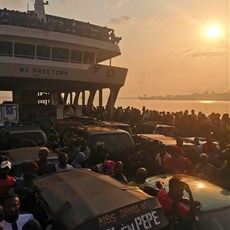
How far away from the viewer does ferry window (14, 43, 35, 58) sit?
23281 millimetres

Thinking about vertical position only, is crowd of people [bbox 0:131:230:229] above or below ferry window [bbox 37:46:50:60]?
below

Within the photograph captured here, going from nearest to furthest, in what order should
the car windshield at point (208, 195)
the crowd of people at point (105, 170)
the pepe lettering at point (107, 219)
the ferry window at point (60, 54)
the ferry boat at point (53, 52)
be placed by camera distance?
1. the pepe lettering at point (107, 219)
2. the crowd of people at point (105, 170)
3. the car windshield at point (208, 195)
4. the ferry boat at point (53, 52)
5. the ferry window at point (60, 54)

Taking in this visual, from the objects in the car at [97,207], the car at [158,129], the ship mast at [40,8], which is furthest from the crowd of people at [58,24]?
the car at [97,207]

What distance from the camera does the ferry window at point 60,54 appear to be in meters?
24.7

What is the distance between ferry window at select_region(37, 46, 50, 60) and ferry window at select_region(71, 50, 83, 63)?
1943 millimetres

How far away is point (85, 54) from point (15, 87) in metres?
6.82

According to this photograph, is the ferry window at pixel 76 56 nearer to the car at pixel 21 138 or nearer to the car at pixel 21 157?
the car at pixel 21 138

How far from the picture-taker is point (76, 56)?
25.6 meters

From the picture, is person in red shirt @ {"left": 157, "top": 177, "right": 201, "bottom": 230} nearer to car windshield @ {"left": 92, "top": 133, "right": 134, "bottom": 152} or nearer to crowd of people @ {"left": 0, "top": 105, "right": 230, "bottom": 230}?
crowd of people @ {"left": 0, "top": 105, "right": 230, "bottom": 230}

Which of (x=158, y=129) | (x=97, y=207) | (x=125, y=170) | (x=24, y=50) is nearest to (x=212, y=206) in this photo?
(x=97, y=207)

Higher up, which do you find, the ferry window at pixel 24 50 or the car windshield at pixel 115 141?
the ferry window at pixel 24 50

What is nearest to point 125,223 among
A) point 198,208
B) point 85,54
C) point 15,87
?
point 198,208

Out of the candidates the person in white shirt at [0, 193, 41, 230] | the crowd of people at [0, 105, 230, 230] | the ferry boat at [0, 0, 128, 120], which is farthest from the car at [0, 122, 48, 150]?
the ferry boat at [0, 0, 128, 120]

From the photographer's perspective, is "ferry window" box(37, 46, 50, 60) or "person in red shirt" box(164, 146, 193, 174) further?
"ferry window" box(37, 46, 50, 60)
